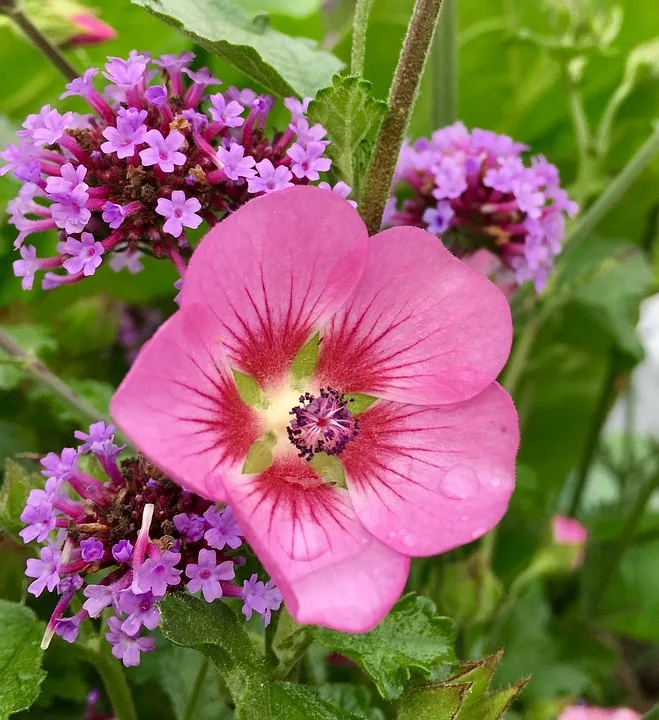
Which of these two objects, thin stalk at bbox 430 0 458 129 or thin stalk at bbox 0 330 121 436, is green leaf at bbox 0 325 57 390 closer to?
thin stalk at bbox 0 330 121 436

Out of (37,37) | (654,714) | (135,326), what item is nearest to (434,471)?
(654,714)

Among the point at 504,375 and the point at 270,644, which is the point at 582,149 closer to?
the point at 504,375

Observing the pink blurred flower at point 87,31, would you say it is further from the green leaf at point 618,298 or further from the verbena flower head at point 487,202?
the green leaf at point 618,298

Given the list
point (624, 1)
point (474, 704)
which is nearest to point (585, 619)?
point (474, 704)

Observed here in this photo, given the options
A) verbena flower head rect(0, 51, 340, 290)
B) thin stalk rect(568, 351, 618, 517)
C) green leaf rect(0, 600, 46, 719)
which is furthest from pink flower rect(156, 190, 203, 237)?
thin stalk rect(568, 351, 618, 517)

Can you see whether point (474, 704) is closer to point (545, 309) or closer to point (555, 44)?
point (545, 309)

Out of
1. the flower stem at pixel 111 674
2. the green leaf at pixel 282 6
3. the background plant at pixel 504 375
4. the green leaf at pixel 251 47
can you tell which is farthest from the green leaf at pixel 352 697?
the green leaf at pixel 282 6
